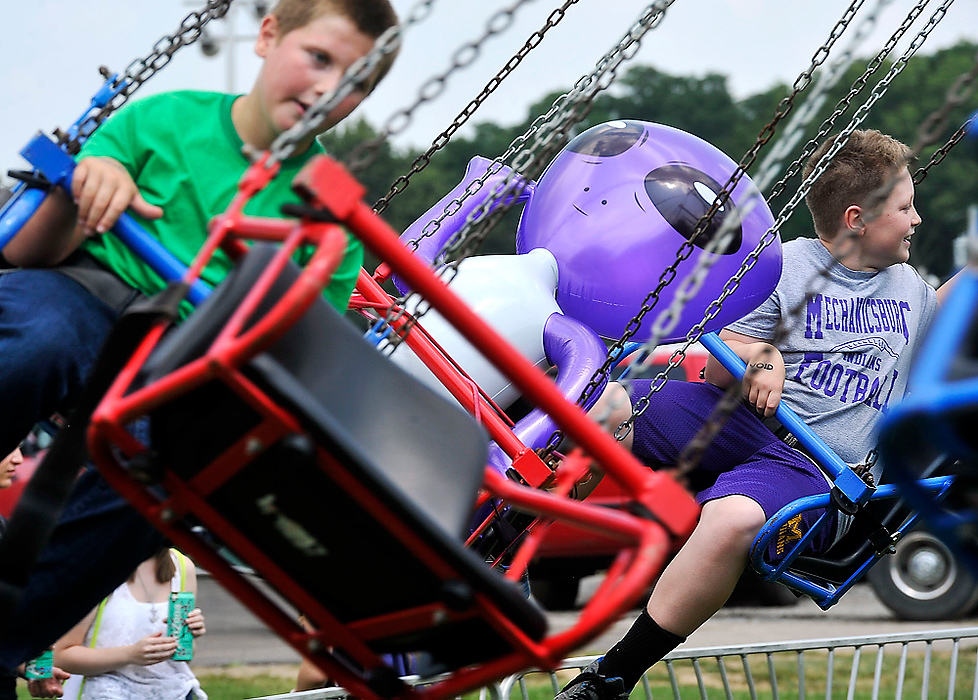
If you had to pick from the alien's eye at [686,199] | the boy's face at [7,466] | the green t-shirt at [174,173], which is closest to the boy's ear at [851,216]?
the alien's eye at [686,199]

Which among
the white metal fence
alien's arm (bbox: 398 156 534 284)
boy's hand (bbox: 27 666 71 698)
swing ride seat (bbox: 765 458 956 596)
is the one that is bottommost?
the white metal fence

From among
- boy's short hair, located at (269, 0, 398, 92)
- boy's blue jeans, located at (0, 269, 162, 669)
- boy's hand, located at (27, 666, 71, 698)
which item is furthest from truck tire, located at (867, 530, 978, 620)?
boy's short hair, located at (269, 0, 398, 92)

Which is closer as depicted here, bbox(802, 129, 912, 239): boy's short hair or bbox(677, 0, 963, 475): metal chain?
bbox(677, 0, 963, 475): metal chain

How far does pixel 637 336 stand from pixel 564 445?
0.40m

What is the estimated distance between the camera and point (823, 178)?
364cm

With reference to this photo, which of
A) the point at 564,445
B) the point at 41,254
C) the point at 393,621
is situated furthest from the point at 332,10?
the point at 564,445

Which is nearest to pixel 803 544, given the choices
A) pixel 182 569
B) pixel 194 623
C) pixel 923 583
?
pixel 194 623

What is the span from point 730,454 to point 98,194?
6.71 feet

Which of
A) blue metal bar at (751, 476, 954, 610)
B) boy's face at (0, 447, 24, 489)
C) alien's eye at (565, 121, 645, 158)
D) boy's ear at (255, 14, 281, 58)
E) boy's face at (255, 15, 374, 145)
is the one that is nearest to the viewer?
boy's face at (255, 15, 374, 145)

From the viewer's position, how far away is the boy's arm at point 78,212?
194 cm

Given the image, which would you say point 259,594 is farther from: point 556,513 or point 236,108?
point 236,108

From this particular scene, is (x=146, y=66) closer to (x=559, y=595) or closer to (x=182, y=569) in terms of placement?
(x=182, y=569)

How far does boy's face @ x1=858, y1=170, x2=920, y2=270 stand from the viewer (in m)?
3.40

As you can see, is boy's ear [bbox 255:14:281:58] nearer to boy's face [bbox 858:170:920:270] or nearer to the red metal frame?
the red metal frame
